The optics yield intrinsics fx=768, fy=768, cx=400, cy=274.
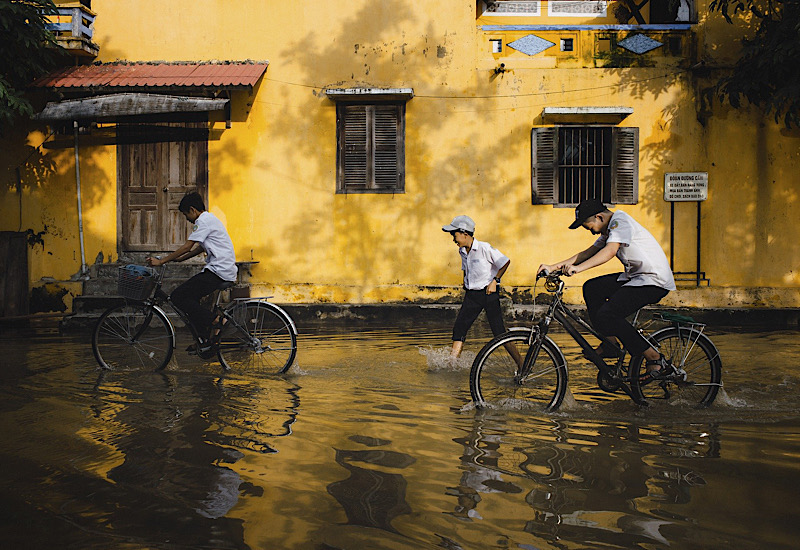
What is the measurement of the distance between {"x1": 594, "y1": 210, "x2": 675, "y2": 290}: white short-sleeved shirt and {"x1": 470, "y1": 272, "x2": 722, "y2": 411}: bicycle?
326mm

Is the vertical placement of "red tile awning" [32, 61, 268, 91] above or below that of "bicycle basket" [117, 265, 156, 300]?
above

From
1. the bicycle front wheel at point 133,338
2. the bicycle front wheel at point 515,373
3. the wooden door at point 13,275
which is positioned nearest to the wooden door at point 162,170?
the wooden door at point 13,275

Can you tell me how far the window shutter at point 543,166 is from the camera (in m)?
12.9

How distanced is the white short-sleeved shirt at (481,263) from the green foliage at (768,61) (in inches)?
254

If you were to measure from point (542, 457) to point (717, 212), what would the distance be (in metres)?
9.60

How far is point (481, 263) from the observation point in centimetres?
752

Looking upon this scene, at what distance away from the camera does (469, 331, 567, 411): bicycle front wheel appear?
18.7 ft

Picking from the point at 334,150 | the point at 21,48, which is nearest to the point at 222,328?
the point at 334,150

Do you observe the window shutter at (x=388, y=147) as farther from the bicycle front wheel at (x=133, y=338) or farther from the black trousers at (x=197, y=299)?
the bicycle front wheel at (x=133, y=338)

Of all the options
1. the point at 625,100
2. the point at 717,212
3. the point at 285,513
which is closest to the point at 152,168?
the point at 625,100

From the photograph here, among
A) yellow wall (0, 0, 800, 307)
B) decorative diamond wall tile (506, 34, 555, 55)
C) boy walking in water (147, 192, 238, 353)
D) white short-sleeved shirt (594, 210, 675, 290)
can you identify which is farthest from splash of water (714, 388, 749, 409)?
decorative diamond wall tile (506, 34, 555, 55)

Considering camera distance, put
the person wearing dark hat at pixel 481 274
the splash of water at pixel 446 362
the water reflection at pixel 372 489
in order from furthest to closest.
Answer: the splash of water at pixel 446 362 → the person wearing dark hat at pixel 481 274 → the water reflection at pixel 372 489

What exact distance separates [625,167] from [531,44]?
2617mm

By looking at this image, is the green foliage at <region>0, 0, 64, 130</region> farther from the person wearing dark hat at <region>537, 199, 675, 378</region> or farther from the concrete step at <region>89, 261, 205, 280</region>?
the person wearing dark hat at <region>537, 199, 675, 378</region>
